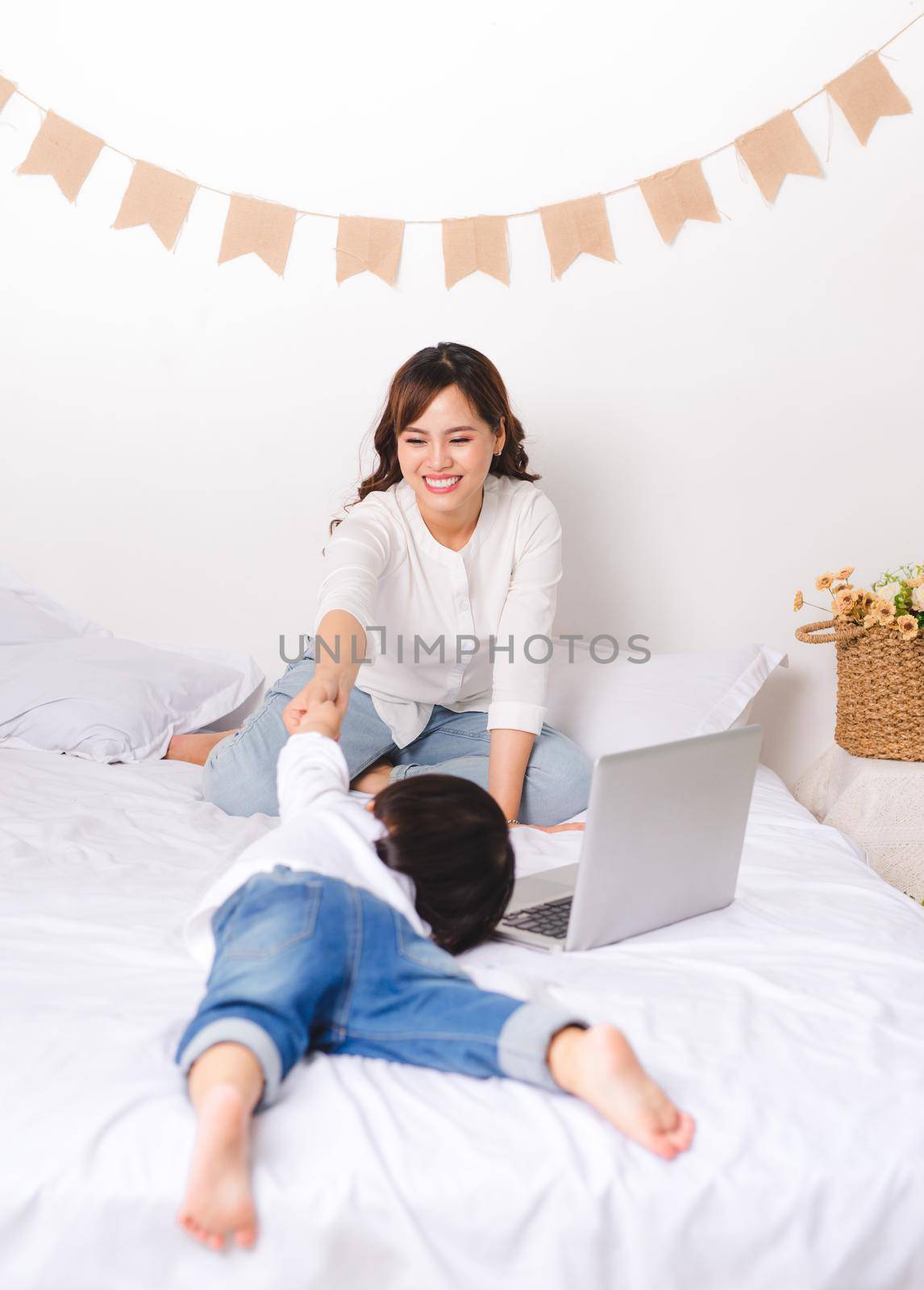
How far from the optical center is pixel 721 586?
102 inches

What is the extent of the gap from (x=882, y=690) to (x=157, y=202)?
1.90 m

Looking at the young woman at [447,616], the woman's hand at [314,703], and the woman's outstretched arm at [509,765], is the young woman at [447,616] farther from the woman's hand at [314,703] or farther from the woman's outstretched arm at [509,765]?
the woman's hand at [314,703]

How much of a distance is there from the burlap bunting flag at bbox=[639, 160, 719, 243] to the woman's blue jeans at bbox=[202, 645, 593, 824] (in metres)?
1.18

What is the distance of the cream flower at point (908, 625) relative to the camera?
2.16m

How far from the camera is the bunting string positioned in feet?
7.95

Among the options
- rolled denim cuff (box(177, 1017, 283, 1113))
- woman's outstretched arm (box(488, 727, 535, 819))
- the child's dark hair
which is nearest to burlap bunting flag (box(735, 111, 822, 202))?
woman's outstretched arm (box(488, 727, 535, 819))

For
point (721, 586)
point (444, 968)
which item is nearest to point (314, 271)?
point (721, 586)

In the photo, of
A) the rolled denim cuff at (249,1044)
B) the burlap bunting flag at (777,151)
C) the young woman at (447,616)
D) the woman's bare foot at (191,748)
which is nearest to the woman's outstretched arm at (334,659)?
the young woman at (447,616)

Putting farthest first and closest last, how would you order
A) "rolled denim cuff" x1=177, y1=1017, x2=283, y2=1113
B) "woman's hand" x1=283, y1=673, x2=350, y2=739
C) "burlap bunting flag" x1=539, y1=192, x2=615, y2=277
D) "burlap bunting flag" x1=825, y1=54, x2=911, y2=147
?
"burlap bunting flag" x1=539, y1=192, x2=615, y2=277 < "burlap bunting flag" x1=825, y1=54, x2=911, y2=147 < "woman's hand" x1=283, y1=673, x2=350, y2=739 < "rolled denim cuff" x1=177, y1=1017, x2=283, y2=1113

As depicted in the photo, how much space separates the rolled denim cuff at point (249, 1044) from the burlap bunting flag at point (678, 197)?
209cm

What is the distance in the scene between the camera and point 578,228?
251 centimetres

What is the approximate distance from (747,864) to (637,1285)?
0.79m

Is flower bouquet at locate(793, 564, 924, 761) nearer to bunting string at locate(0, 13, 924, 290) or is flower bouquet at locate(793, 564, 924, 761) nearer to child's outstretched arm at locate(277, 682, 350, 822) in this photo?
bunting string at locate(0, 13, 924, 290)

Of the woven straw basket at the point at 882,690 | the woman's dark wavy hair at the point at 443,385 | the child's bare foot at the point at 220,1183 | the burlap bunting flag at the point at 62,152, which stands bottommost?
the child's bare foot at the point at 220,1183
